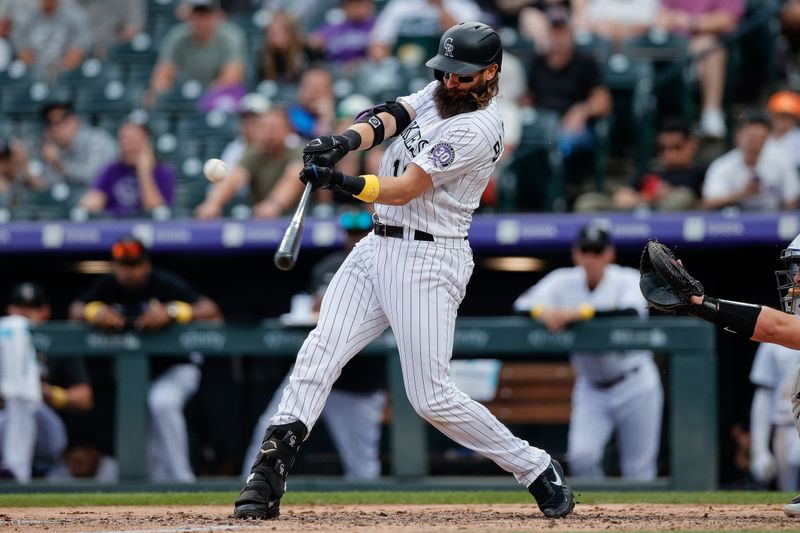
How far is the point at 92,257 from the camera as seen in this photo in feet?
27.0

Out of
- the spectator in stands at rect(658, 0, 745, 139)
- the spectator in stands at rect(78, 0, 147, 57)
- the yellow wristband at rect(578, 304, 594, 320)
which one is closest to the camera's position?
Answer: the yellow wristband at rect(578, 304, 594, 320)

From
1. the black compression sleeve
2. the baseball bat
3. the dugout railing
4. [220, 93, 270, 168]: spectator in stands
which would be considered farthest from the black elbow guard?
[220, 93, 270, 168]: spectator in stands

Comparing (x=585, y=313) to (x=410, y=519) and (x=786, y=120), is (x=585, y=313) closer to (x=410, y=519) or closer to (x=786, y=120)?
(x=786, y=120)

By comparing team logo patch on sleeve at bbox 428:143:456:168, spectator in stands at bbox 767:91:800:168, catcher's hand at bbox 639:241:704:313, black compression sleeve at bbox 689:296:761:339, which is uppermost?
spectator in stands at bbox 767:91:800:168

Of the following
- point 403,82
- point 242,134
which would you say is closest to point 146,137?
point 242,134

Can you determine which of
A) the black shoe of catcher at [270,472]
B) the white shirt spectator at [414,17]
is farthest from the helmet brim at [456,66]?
the white shirt spectator at [414,17]

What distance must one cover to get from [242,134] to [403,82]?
1.10 metres

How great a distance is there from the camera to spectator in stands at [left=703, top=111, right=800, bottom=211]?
7.75 metres

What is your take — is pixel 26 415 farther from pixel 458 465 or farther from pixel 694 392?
pixel 694 392

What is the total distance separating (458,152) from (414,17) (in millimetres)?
5158

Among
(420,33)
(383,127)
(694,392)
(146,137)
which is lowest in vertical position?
(694,392)

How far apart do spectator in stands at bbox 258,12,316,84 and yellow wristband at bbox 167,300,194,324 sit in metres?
2.75

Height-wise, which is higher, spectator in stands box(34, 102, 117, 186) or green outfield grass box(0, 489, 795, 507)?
spectator in stands box(34, 102, 117, 186)

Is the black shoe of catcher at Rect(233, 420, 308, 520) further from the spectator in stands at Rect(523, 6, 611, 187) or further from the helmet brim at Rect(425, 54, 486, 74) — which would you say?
the spectator in stands at Rect(523, 6, 611, 187)
